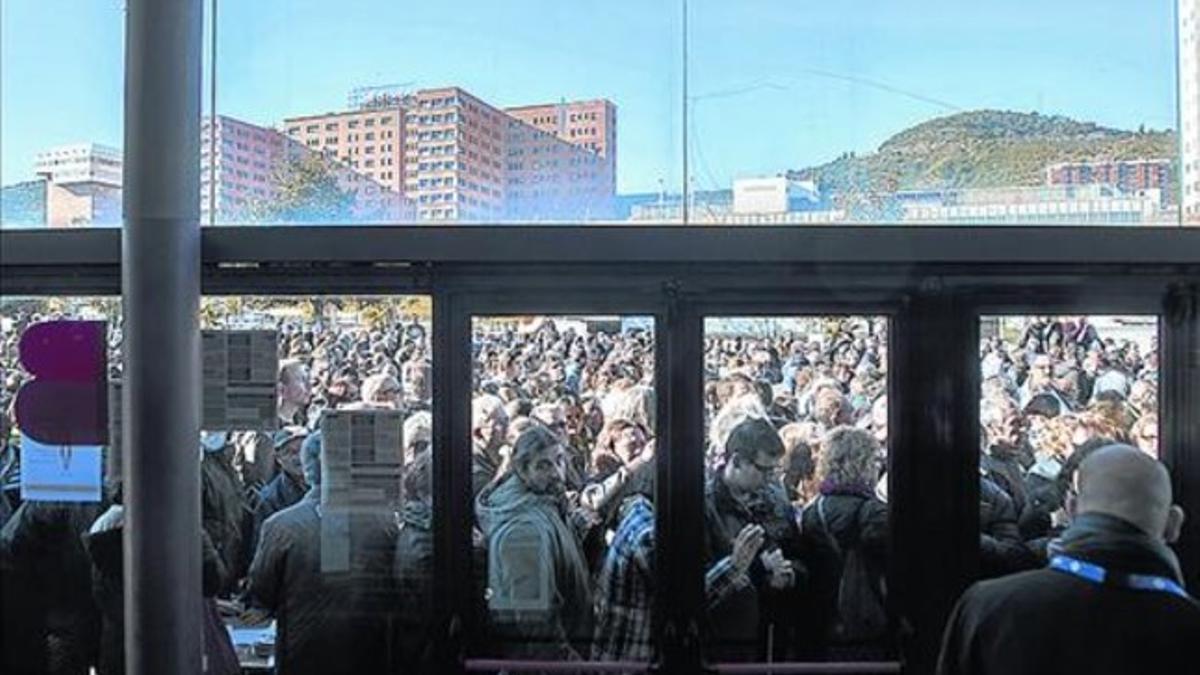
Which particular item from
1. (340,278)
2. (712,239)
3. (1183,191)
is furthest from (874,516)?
(340,278)

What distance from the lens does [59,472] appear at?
144 inches

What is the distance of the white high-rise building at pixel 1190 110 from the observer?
3.48 metres

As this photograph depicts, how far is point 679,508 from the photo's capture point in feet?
11.4

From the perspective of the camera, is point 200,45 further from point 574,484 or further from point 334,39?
point 574,484

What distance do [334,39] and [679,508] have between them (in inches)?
65.3

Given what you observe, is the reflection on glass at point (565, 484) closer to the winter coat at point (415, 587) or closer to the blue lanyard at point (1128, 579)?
the winter coat at point (415, 587)

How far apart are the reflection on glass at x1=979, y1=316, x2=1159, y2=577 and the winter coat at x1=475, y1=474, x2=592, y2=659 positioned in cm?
116

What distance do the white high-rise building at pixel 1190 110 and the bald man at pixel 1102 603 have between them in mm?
1503

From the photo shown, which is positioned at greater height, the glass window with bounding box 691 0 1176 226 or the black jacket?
the glass window with bounding box 691 0 1176 226

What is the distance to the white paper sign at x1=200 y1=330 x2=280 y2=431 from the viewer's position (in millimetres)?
3543

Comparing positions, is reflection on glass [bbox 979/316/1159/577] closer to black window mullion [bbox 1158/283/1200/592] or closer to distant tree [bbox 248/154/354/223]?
black window mullion [bbox 1158/283/1200/592]

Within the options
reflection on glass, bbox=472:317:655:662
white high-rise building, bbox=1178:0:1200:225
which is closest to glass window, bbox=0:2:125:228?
reflection on glass, bbox=472:317:655:662

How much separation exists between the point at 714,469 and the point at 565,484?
0.42 meters

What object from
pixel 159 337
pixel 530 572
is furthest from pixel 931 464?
pixel 159 337
